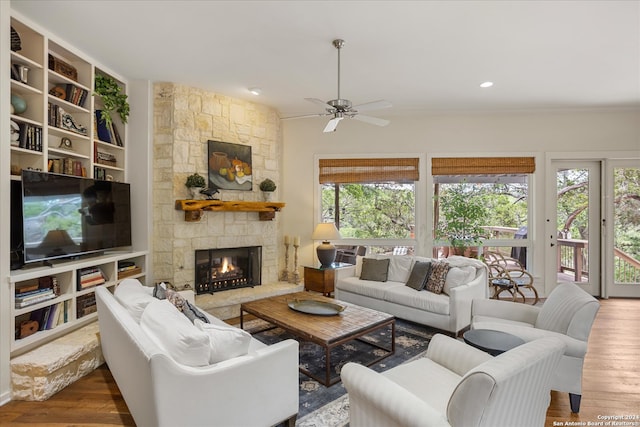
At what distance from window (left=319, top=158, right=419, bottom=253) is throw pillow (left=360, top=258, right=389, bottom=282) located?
0.92 metres

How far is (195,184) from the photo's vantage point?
411 centimetres

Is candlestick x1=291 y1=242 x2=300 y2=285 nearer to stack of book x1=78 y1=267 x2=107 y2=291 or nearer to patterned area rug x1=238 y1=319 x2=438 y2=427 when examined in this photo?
patterned area rug x1=238 y1=319 x2=438 y2=427

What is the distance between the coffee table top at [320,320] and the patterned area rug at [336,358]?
1.19 feet

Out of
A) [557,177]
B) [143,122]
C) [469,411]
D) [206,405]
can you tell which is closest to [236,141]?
[143,122]

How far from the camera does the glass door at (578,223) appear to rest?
5.14m

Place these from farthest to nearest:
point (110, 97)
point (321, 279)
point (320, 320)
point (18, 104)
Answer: point (321, 279) < point (110, 97) < point (320, 320) < point (18, 104)

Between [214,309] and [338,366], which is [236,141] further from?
[338,366]

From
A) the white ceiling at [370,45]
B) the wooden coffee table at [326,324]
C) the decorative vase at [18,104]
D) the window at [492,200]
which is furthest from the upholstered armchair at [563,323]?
the decorative vase at [18,104]

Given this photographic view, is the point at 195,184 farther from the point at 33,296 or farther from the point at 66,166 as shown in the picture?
the point at 33,296

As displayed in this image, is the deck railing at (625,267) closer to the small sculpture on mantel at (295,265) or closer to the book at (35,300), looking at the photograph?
the small sculpture on mantel at (295,265)

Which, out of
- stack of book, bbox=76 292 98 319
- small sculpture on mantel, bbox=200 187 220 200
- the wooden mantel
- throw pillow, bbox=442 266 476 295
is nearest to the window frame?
the wooden mantel

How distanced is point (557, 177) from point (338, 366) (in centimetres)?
467

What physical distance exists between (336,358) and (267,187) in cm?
266

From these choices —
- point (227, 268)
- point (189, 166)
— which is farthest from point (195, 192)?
point (227, 268)
